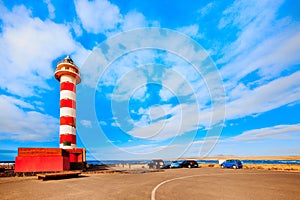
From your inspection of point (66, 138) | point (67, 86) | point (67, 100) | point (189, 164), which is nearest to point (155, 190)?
point (66, 138)

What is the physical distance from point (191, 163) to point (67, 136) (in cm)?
2247

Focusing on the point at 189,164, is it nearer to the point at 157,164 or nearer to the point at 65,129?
the point at 157,164

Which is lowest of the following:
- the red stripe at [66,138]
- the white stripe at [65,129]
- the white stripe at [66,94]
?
the red stripe at [66,138]

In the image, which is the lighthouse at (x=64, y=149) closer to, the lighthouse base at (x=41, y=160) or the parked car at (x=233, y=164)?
the lighthouse base at (x=41, y=160)

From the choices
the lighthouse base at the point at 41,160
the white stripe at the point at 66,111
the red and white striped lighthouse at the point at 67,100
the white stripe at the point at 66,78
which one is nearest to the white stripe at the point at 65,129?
the red and white striped lighthouse at the point at 67,100

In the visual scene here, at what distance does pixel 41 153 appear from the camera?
914 inches

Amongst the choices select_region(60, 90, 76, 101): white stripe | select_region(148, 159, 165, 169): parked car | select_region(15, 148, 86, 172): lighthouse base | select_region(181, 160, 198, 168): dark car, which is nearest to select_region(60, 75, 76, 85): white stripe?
select_region(60, 90, 76, 101): white stripe

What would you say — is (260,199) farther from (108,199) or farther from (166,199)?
(108,199)

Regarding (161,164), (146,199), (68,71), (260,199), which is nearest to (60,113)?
(68,71)

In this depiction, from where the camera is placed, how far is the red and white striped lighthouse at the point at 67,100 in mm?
27891

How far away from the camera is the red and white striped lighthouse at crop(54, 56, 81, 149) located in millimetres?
27891

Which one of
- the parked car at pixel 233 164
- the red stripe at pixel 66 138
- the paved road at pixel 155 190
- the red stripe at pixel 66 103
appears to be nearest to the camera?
the paved road at pixel 155 190

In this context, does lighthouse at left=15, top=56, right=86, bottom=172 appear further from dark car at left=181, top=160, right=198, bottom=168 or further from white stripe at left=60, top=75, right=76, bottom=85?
dark car at left=181, top=160, right=198, bottom=168

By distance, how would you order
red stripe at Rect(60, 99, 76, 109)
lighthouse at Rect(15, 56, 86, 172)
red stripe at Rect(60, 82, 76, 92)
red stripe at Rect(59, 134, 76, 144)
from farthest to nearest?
red stripe at Rect(60, 82, 76, 92)
red stripe at Rect(60, 99, 76, 109)
red stripe at Rect(59, 134, 76, 144)
lighthouse at Rect(15, 56, 86, 172)
